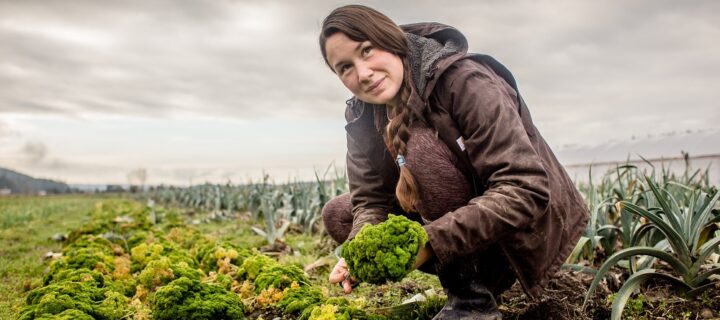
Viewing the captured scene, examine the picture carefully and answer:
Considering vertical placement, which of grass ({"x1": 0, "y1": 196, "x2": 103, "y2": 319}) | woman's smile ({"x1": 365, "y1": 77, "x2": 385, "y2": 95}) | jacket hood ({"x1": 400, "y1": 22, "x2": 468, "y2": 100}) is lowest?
grass ({"x1": 0, "y1": 196, "x2": 103, "y2": 319})

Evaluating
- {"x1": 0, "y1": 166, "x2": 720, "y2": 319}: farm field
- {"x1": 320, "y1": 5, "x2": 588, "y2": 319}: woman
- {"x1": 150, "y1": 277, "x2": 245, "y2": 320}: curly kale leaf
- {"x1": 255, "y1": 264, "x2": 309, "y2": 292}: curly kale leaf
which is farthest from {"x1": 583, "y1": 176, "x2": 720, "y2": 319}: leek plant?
{"x1": 150, "y1": 277, "x2": 245, "y2": 320}: curly kale leaf

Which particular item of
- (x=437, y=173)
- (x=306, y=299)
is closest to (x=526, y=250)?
(x=437, y=173)

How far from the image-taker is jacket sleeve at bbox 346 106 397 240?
8.16 feet

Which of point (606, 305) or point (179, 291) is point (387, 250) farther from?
point (606, 305)

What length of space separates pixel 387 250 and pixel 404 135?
1.82 ft

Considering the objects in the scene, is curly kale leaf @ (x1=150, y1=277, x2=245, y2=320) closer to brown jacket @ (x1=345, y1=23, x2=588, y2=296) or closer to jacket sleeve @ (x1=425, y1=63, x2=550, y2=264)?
brown jacket @ (x1=345, y1=23, x2=588, y2=296)

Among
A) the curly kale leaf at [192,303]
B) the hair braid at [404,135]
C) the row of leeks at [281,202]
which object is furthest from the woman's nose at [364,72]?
the row of leeks at [281,202]

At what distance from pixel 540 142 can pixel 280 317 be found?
144cm

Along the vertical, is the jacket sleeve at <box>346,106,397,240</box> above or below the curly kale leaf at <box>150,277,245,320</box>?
above

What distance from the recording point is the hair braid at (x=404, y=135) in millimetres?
2066

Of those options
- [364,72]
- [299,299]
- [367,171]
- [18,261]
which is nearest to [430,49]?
[364,72]

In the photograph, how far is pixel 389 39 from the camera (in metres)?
2.04

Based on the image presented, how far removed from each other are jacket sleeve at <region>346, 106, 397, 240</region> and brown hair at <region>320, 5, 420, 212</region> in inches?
12.9

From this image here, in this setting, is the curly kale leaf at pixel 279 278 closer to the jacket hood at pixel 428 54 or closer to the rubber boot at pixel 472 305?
the rubber boot at pixel 472 305
